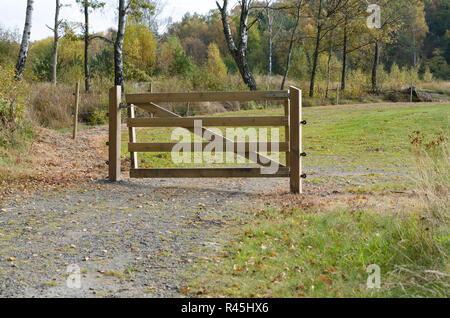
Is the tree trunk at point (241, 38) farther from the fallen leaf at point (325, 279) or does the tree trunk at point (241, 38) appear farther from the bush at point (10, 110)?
the fallen leaf at point (325, 279)

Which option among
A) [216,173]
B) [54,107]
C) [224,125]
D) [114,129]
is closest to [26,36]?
[54,107]

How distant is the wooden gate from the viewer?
28.5 ft

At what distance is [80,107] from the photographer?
2144 centimetres

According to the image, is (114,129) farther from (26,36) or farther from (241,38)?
(241,38)

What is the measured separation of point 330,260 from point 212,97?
4.90 m

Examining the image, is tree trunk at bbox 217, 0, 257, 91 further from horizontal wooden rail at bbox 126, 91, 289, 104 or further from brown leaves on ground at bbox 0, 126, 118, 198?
horizontal wooden rail at bbox 126, 91, 289, 104

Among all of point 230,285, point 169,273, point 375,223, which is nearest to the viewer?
point 230,285

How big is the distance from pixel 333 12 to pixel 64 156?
92.6ft

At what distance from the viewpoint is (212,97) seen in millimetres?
9000

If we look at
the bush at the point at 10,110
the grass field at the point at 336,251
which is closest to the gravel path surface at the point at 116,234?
the grass field at the point at 336,251

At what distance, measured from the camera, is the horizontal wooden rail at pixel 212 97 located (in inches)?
348

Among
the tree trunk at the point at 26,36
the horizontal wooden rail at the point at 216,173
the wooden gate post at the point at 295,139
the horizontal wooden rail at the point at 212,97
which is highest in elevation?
the tree trunk at the point at 26,36
